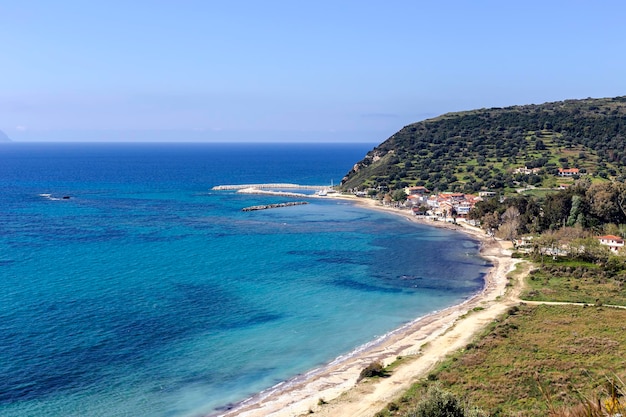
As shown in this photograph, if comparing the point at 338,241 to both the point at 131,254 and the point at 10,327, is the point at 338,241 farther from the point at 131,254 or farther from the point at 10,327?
the point at 10,327

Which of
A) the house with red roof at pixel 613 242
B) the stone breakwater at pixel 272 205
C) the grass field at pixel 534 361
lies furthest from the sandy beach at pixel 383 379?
the stone breakwater at pixel 272 205

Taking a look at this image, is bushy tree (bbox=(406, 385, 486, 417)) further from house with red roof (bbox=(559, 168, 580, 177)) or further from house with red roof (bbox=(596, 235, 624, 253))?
house with red roof (bbox=(559, 168, 580, 177))

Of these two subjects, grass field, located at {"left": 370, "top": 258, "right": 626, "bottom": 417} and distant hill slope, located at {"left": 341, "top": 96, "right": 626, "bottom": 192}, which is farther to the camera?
distant hill slope, located at {"left": 341, "top": 96, "right": 626, "bottom": 192}

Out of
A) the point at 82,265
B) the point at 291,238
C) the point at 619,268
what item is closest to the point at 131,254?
the point at 82,265

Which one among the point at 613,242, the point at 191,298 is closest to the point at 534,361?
the point at 191,298

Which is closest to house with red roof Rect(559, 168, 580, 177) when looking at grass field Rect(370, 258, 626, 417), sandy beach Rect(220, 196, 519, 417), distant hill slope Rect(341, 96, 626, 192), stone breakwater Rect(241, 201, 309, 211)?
distant hill slope Rect(341, 96, 626, 192)

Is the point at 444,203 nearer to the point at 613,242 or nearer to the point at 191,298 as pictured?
the point at 613,242
